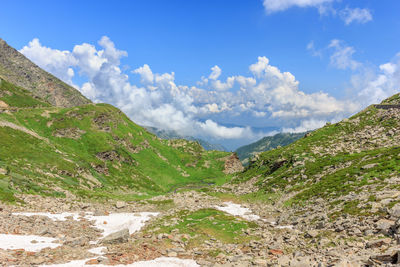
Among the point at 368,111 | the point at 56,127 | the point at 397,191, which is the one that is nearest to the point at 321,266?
the point at 397,191

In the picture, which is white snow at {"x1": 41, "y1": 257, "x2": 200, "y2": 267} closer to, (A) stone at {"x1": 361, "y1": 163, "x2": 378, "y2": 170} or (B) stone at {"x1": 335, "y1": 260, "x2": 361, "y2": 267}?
(B) stone at {"x1": 335, "y1": 260, "x2": 361, "y2": 267}

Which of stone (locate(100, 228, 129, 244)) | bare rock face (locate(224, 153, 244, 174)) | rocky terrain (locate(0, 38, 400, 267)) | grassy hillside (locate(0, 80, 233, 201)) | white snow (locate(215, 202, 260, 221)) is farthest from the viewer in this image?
bare rock face (locate(224, 153, 244, 174))

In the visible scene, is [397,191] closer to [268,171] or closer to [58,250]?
[58,250]

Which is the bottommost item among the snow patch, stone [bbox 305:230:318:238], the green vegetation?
the snow patch

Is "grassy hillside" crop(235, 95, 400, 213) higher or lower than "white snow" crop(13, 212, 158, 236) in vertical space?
higher

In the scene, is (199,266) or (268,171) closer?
(199,266)

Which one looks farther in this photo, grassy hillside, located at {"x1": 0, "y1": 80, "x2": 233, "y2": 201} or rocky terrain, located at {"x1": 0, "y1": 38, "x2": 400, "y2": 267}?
grassy hillside, located at {"x1": 0, "y1": 80, "x2": 233, "y2": 201}

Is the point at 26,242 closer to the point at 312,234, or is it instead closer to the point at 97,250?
the point at 97,250

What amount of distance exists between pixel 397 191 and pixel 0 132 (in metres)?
106


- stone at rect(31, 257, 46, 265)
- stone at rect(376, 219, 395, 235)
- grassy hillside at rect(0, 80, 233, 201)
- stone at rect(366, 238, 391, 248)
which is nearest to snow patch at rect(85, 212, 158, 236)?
stone at rect(31, 257, 46, 265)

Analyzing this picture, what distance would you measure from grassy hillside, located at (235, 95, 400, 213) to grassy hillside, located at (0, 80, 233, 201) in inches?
2062

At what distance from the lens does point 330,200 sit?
37594 millimetres

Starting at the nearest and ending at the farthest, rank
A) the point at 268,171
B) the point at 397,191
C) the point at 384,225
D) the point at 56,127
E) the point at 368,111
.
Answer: the point at 384,225, the point at 397,191, the point at 268,171, the point at 368,111, the point at 56,127

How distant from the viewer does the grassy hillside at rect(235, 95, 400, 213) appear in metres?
35.7
